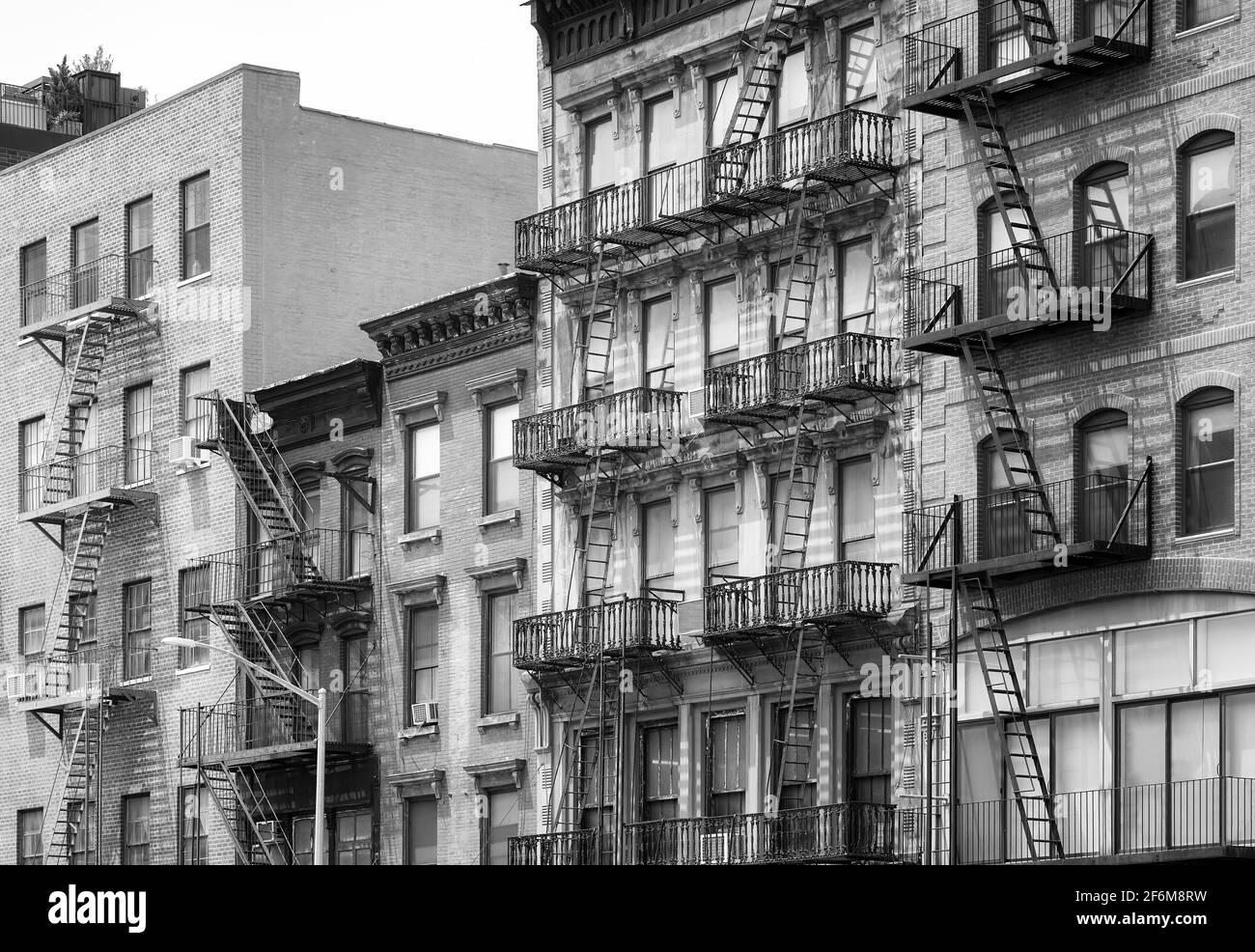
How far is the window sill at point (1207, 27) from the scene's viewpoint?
107ft

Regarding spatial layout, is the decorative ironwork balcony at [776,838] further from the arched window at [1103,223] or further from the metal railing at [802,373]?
the arched window at [1103,223]

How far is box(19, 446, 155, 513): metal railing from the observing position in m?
57.6

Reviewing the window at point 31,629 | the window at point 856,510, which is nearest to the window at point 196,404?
the window at point 31,629

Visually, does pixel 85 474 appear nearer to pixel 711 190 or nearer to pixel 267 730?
pixel 267 730

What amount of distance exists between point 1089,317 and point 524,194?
89.7ft

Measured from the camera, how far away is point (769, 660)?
39469 mm

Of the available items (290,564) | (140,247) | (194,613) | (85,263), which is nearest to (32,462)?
(85,263)

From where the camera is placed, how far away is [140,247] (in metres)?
58.9

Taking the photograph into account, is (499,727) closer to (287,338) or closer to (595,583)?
(595,583)

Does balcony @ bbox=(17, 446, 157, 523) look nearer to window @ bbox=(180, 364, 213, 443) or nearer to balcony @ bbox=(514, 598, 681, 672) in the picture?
window @ bbox=(180, 364, 213, 443)

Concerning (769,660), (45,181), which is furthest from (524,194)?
(769,660)

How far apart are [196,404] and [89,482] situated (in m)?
4.88

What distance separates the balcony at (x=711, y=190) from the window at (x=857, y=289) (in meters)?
1.25

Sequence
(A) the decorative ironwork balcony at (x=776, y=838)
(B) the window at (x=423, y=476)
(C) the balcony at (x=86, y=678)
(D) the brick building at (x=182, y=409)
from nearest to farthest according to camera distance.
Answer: (A) the decorative ironwork balcony at (x=776, y=838), (B) the window at (x=423, y=476), (D) the brick building at (x=182, y=409), (C) the balcony at (x=86, y=678)
